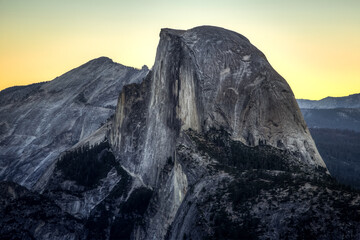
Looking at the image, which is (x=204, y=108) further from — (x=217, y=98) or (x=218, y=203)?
(x=218, y=203)

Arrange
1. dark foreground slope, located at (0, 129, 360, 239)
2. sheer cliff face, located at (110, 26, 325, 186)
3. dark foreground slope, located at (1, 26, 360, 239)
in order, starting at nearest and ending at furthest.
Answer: dark foreground slope, located at (0, 129, 360, 239) < dark foreground slope, located at (1, 26, 360, 239) < sheer cliff face, located at (110, 26, 325, 186)

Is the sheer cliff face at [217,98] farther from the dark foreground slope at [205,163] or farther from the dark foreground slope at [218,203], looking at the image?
the dark foreground slope at [218,203]

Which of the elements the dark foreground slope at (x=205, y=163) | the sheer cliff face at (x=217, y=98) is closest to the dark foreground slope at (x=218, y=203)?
the dark foreground slope at (x=205, y=163)

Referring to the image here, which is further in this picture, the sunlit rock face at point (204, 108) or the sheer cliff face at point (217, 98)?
the sheer cliff face at point (217, 98)

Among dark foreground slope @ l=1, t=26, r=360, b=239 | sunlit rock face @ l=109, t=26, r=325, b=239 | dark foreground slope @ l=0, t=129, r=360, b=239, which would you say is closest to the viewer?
dark foreground slope @ l=0, t=129, r=360, b=239

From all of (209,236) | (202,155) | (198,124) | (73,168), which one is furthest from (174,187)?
(73,168)

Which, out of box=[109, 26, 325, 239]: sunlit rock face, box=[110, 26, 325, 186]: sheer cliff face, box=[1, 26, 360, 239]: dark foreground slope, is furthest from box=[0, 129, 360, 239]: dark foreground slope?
box=[110, 26, 325, 186]: sheer cliff face

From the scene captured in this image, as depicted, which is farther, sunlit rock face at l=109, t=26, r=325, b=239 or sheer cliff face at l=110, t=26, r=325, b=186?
sheer cliff face at l=110, t=26, r=325, b=186

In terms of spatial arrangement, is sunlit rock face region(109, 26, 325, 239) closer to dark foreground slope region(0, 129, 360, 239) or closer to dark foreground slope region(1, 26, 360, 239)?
dark foreground slope region(1, 26, 360, 239)

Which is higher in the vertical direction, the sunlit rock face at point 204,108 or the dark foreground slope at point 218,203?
the sunlit rock face at point 204,108
